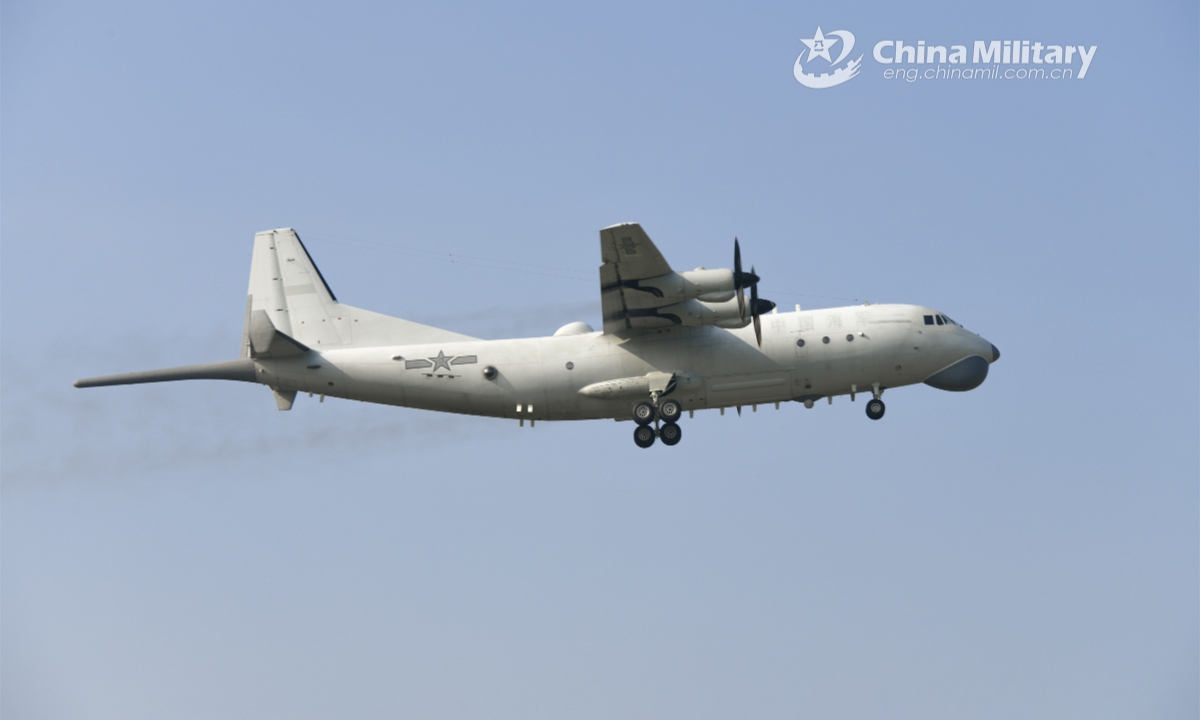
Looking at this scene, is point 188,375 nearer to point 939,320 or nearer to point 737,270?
point 737,270

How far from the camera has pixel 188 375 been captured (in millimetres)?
26812

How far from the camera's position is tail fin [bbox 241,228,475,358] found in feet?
89.8

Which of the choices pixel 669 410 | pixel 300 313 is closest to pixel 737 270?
pixel 669 410

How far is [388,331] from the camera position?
1094 inches

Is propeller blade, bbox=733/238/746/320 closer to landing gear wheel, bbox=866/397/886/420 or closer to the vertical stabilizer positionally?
landing gear wheel, bbox=866/397/886/420

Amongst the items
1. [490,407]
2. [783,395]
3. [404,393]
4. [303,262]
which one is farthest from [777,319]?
[303,262]

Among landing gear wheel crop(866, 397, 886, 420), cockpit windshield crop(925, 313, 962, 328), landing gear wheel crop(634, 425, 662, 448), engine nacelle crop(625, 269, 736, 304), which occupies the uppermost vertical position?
engine nacelle crop(625, 269, 736, 304)

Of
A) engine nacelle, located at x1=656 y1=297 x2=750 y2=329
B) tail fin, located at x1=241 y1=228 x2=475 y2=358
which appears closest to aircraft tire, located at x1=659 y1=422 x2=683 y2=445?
engine nacelle, located at x1=656 y1=297 x2=750 y2=329

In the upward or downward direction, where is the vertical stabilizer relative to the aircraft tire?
upward

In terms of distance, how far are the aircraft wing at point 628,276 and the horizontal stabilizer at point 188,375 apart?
833 cm

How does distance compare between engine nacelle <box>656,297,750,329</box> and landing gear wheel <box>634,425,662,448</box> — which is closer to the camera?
engine nacelle <box>656,297,750,329</box>

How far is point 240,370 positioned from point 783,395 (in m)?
12.4

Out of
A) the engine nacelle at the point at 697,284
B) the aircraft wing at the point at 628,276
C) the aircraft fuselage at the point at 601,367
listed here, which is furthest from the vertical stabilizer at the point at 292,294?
the engine nacelle at the point at 697,284

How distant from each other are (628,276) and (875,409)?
22.7 feet
